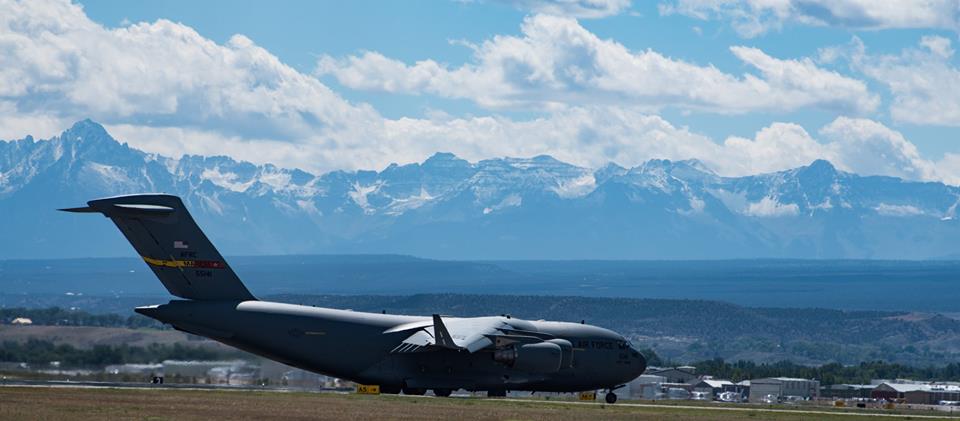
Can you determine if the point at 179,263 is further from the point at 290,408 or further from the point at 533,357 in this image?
the point at 533,357

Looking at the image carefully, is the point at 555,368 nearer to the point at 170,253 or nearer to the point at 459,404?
the point at 459,404

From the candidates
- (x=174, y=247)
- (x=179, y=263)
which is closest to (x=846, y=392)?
(x=179, y=263)

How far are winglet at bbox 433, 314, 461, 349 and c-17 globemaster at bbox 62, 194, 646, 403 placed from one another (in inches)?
1.5

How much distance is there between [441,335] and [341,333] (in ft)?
13.0

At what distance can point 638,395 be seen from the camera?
91.1 m

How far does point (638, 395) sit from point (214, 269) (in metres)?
37.4

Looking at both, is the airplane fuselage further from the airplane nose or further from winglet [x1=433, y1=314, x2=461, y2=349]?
the airplane nose

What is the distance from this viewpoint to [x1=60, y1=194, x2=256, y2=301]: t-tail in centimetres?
5856

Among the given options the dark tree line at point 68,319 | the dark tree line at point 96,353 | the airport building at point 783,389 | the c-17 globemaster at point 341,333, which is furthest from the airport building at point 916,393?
the dark tree line at point 96,353

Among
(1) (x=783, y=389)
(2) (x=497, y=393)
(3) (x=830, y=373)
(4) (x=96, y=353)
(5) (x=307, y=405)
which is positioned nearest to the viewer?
(5) (x=307, y=405)

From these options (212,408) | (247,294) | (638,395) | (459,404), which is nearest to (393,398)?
(459,404)

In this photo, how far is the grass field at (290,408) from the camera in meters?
47.4

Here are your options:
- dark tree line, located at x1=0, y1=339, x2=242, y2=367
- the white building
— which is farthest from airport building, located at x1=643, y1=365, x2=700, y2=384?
dark tree line, located at x1=0, y1=339, x2=242, y2=367

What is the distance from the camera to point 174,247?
194ft
